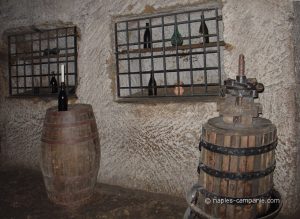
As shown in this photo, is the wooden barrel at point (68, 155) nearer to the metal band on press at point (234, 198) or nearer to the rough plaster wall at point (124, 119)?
the rough plaster wall at point (124, 119)

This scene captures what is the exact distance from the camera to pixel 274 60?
269 centimetres

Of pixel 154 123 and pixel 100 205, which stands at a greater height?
pixel 154 123

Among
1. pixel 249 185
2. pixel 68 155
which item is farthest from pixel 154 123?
pixel 249 185

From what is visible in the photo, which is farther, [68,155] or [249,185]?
[68,155]

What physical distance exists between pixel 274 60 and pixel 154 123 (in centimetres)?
160

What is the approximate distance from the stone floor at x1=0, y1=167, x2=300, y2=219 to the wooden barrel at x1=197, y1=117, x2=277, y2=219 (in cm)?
96

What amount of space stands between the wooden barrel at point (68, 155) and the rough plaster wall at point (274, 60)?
6.39 feet

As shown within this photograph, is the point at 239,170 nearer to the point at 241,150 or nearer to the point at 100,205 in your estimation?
the point at 241,150

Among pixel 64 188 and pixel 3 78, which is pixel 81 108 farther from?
pixel 3 78

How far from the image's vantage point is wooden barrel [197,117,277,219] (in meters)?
2.02

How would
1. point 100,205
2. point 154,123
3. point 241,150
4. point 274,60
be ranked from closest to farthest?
point 241,150
point 274,60
point 100,205
point 154,123

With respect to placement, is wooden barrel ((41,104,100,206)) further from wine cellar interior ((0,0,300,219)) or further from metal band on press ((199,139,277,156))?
metal band on press ((199,139,277,156))

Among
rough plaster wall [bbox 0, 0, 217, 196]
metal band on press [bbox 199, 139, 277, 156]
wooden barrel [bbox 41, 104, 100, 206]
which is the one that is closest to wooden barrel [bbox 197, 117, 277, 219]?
metal band on press [bbox 199, 139, 277, 156]

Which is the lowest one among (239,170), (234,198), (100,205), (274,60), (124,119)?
(100,205)
